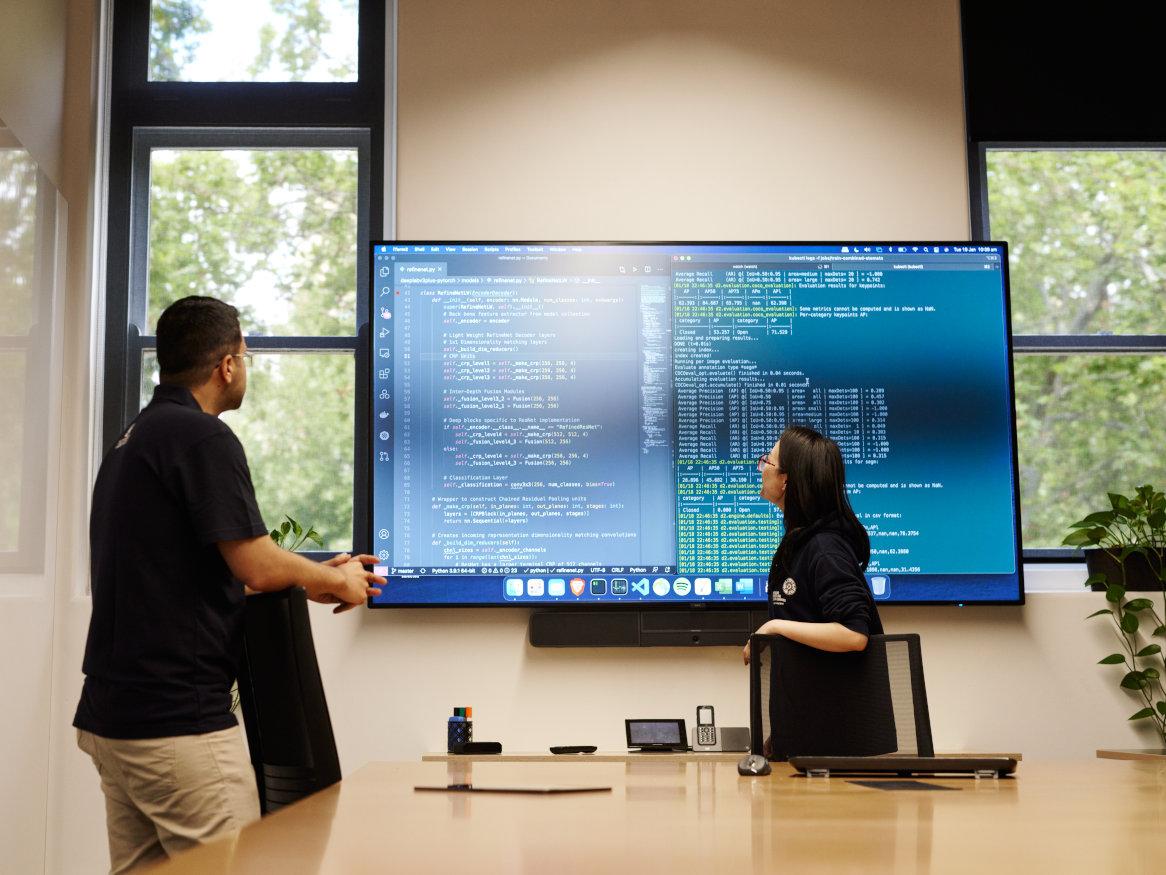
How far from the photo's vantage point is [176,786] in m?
2.22

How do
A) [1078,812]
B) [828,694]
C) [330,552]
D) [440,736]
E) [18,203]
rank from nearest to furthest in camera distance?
[1078,812]
[828,694]
[18,203]
[440,736]
[330,552]

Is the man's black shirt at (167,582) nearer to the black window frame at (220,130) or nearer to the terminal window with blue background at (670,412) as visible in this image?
the terminal window with blue background at (670,412)

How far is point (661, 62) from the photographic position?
4336 millimetres

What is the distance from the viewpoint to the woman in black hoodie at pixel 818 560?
275 cm

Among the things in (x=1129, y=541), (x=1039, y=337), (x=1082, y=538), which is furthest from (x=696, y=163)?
(x=1129, y=541)

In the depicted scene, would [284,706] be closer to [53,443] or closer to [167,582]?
[167,582]

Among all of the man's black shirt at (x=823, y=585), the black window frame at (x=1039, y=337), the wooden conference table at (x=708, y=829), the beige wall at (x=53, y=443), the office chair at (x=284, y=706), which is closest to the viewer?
the wooden conference table at (x=708, y=829)

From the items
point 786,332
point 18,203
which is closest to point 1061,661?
point 786,332

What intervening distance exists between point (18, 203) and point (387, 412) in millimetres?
1285

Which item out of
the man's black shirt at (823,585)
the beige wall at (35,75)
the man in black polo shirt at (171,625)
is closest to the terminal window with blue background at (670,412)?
the man's black shirt at (823,585)

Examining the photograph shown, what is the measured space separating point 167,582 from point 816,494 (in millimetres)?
1624

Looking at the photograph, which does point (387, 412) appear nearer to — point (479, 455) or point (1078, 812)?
point (479, 455)

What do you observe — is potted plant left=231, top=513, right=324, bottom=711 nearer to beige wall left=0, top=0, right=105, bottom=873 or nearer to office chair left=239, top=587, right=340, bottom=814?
beige wall left=0, top=0, right=105, bottom=873

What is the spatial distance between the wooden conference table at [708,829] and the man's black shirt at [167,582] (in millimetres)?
488
